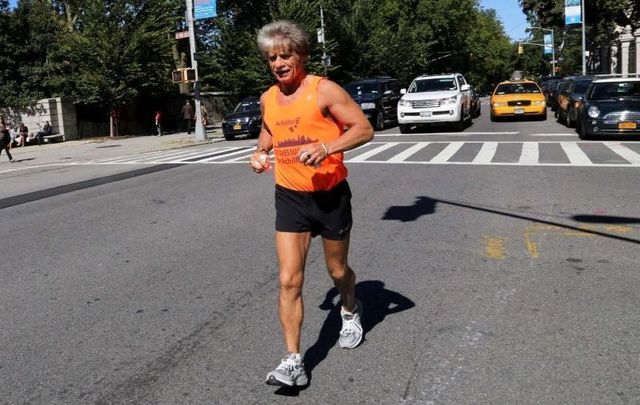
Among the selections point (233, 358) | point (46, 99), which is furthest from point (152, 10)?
point (233, 358)

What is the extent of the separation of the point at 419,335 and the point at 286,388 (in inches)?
43.0

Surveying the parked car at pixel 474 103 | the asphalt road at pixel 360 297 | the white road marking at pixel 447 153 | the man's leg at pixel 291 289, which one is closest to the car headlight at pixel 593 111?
the white road marking at pixel 447 153

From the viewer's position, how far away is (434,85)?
22.6 m

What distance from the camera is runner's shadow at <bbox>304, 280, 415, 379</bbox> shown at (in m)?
3.88

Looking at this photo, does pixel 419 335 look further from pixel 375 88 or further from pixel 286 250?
pixel 375 88

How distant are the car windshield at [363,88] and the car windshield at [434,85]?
245 cm

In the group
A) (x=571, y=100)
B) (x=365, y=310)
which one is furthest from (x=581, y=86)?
(x=365, y=310)

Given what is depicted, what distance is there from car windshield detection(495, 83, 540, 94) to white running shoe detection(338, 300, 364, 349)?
23.3m

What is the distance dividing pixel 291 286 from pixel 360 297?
5.17 ft

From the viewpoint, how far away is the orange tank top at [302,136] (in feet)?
11.2

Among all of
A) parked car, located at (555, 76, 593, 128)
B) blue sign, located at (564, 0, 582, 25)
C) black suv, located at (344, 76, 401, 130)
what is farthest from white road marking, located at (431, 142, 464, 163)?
blue sign, located at (564, 0, 582, 25)

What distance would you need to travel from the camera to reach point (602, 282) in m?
5.09

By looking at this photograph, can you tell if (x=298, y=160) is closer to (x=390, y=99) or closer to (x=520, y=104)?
(x=520, y=104)

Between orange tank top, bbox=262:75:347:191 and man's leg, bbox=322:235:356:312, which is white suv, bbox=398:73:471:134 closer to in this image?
man's leg, bbox=322:235:356:312
